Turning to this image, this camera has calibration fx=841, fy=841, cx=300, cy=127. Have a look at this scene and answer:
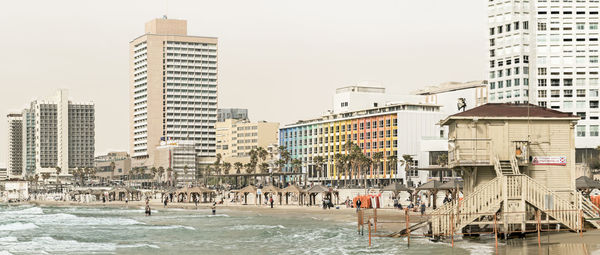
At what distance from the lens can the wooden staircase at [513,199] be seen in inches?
1665

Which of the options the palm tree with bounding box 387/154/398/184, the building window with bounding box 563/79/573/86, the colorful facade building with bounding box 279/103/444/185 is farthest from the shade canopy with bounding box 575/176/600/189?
the colorful facade building with bounding box 279/103/444/185

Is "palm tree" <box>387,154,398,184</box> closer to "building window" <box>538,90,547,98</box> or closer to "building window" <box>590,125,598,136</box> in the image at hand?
"building window" <box>538,90,547,98</box>

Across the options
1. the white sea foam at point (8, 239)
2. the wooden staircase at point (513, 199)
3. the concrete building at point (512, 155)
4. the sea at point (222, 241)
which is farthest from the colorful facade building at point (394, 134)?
the wooden staircase at point (513, 199)

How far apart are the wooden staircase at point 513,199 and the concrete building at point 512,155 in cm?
5

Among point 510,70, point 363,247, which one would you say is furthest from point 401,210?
point 510,70

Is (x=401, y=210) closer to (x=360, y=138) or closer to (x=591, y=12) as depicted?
(x=591, y=12)

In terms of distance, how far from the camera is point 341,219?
8112 centimetres

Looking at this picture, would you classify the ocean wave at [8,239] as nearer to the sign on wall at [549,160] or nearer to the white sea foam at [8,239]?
the white sea foam at [8,239]

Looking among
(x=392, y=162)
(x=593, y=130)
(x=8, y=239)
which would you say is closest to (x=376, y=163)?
(x=392, y=162)

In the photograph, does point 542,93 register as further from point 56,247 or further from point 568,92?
point 56,247

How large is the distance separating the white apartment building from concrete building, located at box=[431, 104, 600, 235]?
374ft

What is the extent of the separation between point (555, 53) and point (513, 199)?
121 m

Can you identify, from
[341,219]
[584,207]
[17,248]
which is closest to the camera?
[584,207]

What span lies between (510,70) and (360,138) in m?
48.0
